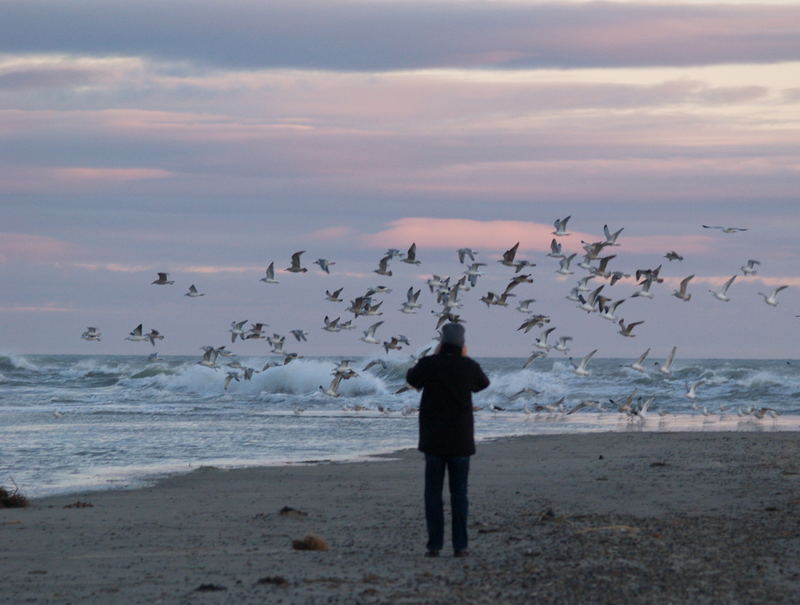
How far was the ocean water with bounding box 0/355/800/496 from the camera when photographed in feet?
70.9

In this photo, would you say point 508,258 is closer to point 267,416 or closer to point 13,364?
point 267,416

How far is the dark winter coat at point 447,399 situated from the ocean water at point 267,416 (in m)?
8.29

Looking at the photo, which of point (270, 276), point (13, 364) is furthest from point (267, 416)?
point (13, 364)

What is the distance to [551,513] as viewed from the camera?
1230cm

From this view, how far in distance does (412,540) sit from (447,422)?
1581 mm

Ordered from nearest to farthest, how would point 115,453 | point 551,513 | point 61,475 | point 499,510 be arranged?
1. point 551,513
2. point 499,510
3. point 61,475
4. point 115,453

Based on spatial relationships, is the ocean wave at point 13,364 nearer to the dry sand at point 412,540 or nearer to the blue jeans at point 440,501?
the dry sand at point 412,540

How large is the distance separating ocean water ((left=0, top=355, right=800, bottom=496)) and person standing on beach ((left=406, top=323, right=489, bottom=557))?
8.21 meters

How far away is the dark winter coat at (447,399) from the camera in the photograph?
1002cm

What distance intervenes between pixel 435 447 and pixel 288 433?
63.1 ft

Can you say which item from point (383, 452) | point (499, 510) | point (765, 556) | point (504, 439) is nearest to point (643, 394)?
point (504, 439)

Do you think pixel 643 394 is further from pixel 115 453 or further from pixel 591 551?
pixel 591 551

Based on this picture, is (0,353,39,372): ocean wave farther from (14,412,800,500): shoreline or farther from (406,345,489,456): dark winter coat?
(406,345,489,456): dark winter coat

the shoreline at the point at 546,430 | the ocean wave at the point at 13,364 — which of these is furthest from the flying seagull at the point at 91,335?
the ocean wave at the point at 13,364
